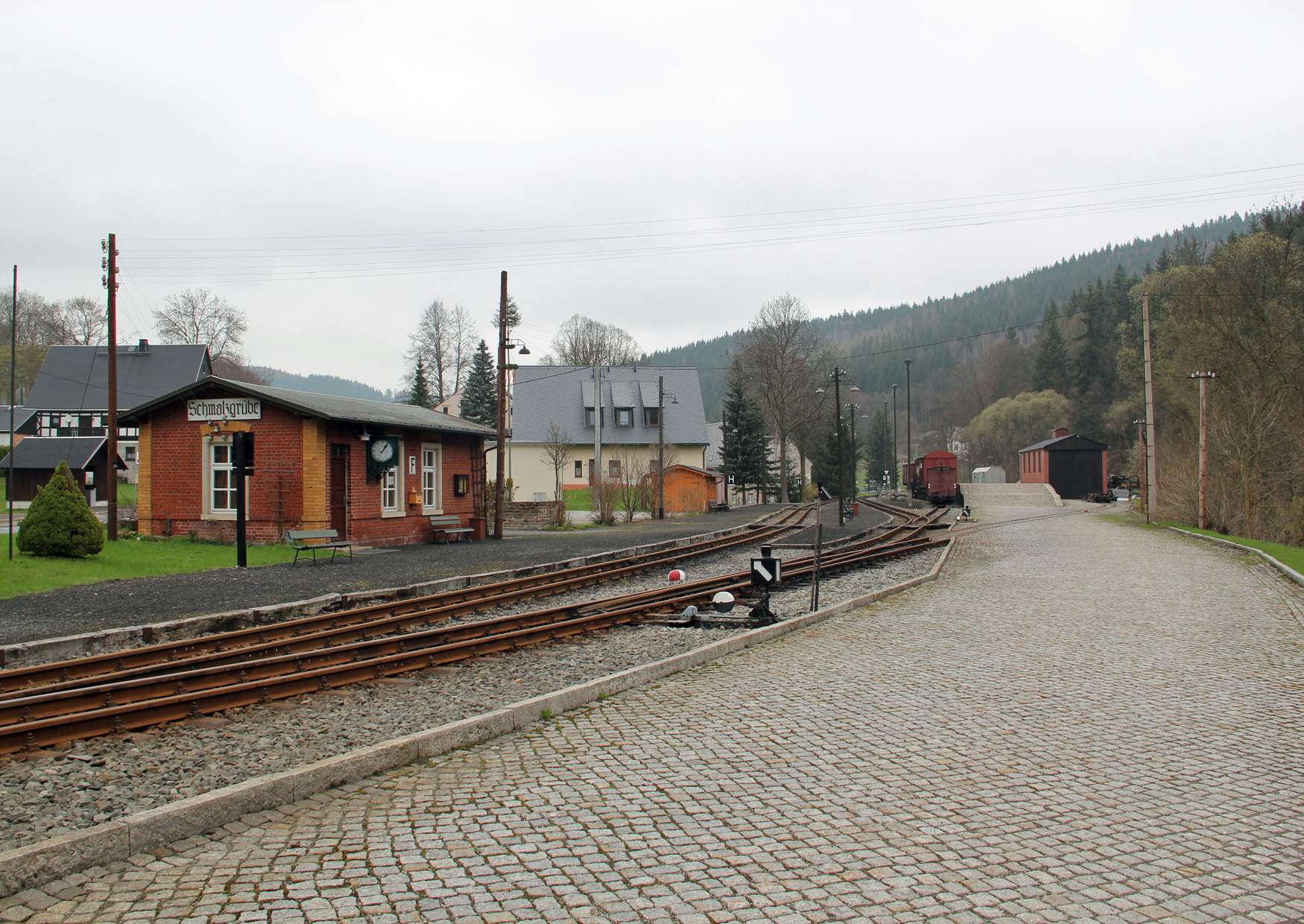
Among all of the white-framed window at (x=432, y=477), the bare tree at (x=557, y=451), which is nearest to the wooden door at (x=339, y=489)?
the white-framed window at (x=432, y=477)

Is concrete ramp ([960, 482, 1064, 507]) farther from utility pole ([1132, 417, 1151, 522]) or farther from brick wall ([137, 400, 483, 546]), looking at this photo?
brick wall ([137, 400, 483, 546])

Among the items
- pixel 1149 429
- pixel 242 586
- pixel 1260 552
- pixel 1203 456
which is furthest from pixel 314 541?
pixel 1149 429

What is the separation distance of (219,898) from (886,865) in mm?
2939

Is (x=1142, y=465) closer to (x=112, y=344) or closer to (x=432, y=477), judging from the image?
(x=432, y=477)

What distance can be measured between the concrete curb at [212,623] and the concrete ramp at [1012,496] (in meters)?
44.4

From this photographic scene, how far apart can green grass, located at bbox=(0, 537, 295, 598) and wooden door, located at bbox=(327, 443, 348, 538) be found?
1.36 meters

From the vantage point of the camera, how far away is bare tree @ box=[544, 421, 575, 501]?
43.6 meters

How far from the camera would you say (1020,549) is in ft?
81.3

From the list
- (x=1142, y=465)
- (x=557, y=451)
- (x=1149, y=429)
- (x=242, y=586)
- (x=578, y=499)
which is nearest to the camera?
(x=242, y=586)

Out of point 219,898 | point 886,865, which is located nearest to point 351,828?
point 219,898

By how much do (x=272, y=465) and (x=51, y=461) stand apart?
1292 inches

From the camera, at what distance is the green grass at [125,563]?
15.8 metres

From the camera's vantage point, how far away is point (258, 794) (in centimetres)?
531

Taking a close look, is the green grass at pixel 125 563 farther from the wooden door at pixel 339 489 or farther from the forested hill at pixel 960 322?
the forested hill at pixel 960 322
